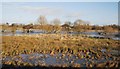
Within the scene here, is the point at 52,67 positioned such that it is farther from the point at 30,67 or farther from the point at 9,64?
the point at 9,64

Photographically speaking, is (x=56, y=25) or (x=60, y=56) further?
(x=56, y=25)

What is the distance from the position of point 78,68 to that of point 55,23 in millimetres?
67489

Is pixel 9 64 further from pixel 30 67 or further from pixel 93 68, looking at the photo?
pixel 93 68

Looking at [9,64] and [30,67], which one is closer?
[30,67]

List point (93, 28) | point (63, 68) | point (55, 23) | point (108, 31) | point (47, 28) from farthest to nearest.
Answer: point (93, 28) < point (55, 23) < point (47, 28) < point (108, 31) < point (63, 68)

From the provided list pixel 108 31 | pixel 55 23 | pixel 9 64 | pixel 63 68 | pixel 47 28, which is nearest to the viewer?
pixel 63 68

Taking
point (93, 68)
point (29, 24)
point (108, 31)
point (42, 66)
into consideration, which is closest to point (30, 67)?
point (42, 66)

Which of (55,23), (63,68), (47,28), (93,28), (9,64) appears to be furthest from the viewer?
(93,28)

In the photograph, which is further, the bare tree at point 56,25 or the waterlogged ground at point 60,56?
the bare tree at point 56,25

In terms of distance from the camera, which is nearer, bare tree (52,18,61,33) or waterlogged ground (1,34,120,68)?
waterlogged ground (1,34,120,68)

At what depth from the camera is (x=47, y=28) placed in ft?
235

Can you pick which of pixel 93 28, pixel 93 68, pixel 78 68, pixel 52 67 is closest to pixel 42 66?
pixel 52 67

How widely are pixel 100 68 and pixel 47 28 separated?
5915 centimetres

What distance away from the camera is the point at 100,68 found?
12.9 metres
